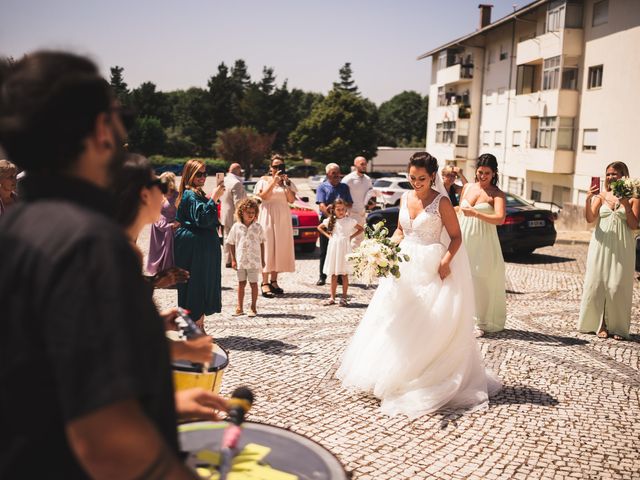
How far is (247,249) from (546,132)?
95.4 ft

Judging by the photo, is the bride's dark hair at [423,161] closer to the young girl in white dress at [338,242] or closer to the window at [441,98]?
the young girl in white dress at [338,242]

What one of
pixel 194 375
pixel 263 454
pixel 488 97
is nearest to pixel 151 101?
pixel 488 97

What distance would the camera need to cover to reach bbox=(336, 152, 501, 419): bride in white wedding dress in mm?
5918

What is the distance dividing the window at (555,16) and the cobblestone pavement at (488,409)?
2698 cm

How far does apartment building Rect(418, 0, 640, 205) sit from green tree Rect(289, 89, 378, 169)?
2726 centimetres

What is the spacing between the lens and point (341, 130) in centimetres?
7594

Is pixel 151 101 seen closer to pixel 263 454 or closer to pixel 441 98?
pixel 441 98

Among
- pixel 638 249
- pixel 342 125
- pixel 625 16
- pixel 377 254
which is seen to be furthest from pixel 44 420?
pixel 342 125

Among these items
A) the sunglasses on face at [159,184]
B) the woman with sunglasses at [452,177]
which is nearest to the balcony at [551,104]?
the woman with sunglasses at [452,177]

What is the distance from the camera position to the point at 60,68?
136 cm

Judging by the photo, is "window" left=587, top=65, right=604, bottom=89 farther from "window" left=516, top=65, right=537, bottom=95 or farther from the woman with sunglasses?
the woman with sunglasses

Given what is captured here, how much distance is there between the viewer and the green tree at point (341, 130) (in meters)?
75.7

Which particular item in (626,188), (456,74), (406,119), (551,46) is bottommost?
(626,188)

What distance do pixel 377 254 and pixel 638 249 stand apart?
976 centimetres
